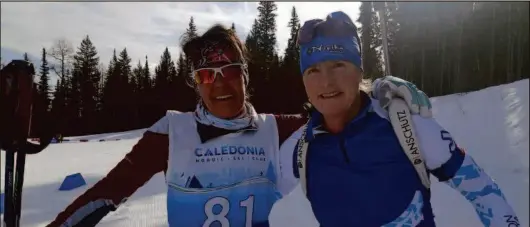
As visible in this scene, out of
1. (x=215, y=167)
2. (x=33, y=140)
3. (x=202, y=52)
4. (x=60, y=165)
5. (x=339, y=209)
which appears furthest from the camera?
(x=60, y=165)

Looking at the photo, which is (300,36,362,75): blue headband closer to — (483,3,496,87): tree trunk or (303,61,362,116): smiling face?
(303,61,362,116): smiling face

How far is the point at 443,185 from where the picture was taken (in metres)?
5.86

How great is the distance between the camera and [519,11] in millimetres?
26578

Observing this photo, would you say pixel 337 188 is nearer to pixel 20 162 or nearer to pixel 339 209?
pixel 339 209

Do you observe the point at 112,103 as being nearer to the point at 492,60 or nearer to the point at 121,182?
the point at 492,60

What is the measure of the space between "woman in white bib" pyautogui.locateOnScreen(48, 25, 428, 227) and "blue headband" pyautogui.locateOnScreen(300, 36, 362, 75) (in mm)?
504

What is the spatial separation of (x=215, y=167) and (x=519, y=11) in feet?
96.0

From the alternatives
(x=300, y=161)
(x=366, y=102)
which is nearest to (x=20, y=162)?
(x=300, y=161)

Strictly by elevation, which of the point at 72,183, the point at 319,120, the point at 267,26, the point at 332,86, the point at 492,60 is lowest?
the point at 72,183

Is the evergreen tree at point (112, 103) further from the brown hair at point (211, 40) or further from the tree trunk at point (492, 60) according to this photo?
the brown hair at point (211, 40)

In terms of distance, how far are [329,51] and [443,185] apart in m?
4.32

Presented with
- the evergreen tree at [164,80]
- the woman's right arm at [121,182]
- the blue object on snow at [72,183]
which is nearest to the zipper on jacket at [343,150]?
the woman's right arm at [121,182]

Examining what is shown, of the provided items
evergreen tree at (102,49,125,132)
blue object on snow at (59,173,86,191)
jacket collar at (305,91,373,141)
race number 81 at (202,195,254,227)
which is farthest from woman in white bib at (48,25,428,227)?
evergreen tree at (102,49,125,132)

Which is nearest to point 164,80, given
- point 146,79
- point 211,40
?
point 146,79
